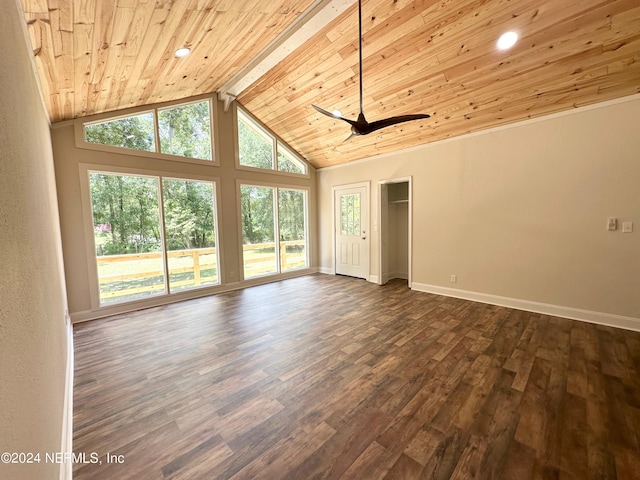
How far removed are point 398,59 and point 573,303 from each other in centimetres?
386

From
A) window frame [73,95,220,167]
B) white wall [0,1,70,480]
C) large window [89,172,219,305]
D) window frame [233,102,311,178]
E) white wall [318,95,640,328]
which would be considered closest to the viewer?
white wall [0,1,70,480]

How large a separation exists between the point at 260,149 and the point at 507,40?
173 inches

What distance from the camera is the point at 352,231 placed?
19.9ft

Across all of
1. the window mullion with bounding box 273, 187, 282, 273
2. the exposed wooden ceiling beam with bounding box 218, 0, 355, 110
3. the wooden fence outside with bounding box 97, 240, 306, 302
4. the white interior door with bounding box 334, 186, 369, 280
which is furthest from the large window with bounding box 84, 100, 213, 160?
the white interior door with bounding box 334, 186, 369, 280

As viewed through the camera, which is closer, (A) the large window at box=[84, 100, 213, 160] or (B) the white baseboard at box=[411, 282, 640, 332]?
(B) the white baseboard at box=[411, 282, 640, 332]

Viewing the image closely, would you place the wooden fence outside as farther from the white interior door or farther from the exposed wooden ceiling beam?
the exposed wooden ceiling beam

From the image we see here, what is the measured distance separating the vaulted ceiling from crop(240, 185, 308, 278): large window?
2.15 meters

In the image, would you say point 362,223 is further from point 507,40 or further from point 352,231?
point 507,40

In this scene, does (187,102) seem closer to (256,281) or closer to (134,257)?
(134,257)

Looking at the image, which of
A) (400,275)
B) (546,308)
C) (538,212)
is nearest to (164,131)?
(400,275)

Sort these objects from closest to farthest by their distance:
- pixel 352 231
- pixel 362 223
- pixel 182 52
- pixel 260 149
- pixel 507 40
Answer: pixel 507 40, pixel 182 52, pixel 260 149, pixel 362 223, pixel 352 231

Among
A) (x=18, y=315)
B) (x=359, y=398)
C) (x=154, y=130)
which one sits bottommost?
(x=359, y=398)

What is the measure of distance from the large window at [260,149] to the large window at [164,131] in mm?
687

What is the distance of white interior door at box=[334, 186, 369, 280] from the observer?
5.75m
